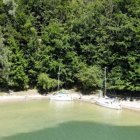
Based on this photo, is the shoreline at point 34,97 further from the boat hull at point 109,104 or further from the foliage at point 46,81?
the foliage at point 46,81

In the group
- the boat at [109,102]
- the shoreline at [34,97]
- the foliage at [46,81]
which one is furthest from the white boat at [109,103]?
the foliage at [46,81]

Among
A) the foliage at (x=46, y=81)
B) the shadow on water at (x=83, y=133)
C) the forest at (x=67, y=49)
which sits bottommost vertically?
the shadow on water at (x=83, y=133)

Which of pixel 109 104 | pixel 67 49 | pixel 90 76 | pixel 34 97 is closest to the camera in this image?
pixel 109 104

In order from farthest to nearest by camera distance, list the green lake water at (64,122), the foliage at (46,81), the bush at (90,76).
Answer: the foliage at (46,81) → the bush at (90,76) → the green lake water at (64,122)

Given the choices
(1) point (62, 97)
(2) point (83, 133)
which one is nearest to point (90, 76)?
(1) point (62, 97)

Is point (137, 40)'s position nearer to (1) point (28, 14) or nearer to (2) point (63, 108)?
(2) point (63, 108)

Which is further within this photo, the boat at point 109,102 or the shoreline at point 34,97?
the shoreline at point 34,97

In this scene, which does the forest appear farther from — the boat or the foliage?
the boat

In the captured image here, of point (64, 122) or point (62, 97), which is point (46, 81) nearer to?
point (62, 97)

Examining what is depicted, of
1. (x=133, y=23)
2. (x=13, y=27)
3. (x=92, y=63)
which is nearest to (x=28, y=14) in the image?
(x=13, y=27)
